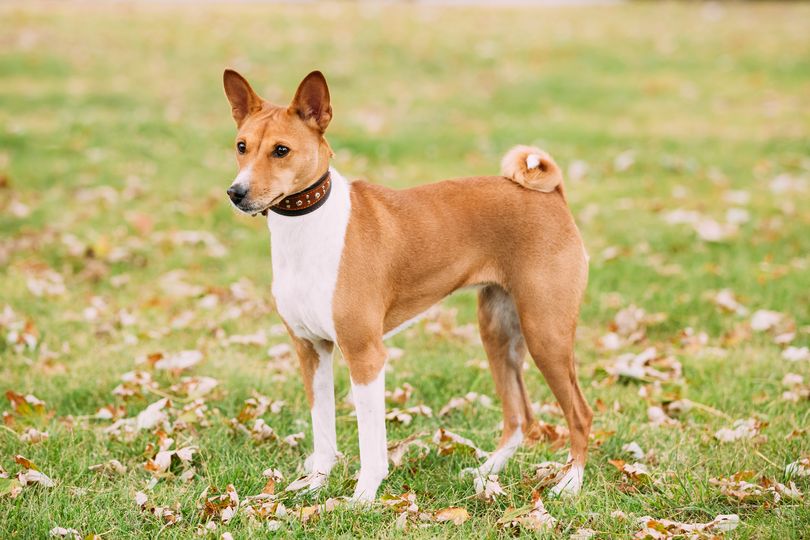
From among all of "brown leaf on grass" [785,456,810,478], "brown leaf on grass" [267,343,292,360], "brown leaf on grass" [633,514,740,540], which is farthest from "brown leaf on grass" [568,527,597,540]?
"brown leaf on grass" [267,343,292,360]

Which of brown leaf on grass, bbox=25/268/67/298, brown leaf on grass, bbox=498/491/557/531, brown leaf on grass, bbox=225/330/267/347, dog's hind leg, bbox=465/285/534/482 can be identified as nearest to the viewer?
brown leaf on grass, bbox=498/491/557/531

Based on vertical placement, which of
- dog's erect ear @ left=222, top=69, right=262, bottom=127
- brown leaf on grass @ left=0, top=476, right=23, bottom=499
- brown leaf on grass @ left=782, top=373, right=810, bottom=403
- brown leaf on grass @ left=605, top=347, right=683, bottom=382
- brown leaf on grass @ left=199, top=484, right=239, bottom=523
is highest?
dog's erect ear @ left=222, top=69, right=262, bottom=127

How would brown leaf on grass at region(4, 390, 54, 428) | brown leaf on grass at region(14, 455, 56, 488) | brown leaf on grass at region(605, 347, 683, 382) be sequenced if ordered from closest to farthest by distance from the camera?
brown leaf on grass at region(14, 455, 56, 488), brown leaf on grass at region(4, 390, 54, 428), brown leaf on grass at region(605, 347, 683, 382)

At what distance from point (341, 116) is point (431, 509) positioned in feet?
26.3

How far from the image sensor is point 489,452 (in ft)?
14.0

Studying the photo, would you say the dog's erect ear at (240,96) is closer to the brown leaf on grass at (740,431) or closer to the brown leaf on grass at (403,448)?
the brown leaf on grass at (403,448)

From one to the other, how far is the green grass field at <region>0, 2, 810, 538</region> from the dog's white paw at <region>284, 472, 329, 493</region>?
60 mm

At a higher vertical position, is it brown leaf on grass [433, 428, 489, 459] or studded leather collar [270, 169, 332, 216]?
studded leather collar [270, 169, 332, 216]

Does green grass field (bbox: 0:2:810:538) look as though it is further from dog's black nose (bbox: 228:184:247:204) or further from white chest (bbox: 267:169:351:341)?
dog's black nose (bbox: 228:184:247:204)

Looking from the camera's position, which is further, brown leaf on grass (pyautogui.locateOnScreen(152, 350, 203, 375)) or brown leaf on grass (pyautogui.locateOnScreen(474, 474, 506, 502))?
brown leaf on grass (pyautogui.locateOnScreen(152, 350, 203, 375))

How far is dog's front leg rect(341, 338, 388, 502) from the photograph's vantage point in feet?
12.0

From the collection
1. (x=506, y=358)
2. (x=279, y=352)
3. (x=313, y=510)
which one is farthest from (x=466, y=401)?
(x=313, y=510)

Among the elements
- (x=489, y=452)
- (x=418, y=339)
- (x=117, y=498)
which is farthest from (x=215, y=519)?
(x=418, y=339)

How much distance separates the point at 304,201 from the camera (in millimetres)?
3580
